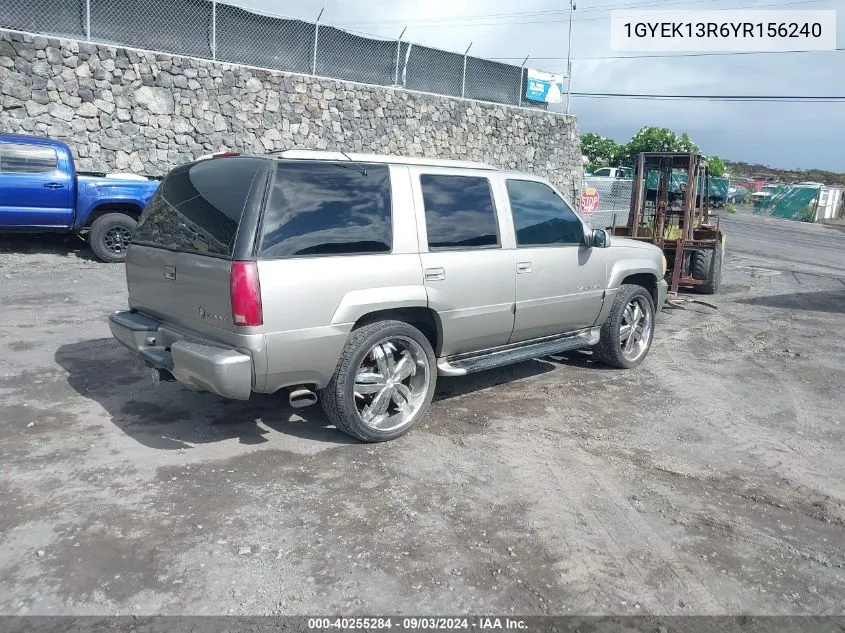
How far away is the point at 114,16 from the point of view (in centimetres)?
1396

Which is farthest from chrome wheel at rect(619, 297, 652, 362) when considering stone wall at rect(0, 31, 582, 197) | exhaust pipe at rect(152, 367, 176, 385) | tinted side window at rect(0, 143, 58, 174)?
stone wall at rect(0, 31, 582, 197)

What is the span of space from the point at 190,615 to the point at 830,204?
142 feet

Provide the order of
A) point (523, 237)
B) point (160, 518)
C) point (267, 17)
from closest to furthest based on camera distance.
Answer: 1. point (160, 518)
2. point (523, 237)
3. point (267, 17)

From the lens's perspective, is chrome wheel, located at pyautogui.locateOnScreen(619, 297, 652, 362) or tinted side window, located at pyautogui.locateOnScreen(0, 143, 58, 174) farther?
tinted side window, located at pyautogui.locateOnScreen(0, 143, 58, 174)

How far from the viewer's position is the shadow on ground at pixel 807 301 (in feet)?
35.7

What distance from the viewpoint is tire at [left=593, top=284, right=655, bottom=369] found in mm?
6633

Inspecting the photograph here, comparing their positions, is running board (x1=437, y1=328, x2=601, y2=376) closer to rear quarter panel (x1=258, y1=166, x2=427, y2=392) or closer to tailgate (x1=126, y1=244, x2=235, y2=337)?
rear quarter panel (x1=258, y1=166, x2=427, y2=392)

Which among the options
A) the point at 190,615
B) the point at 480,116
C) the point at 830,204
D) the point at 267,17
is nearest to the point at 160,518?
the point at 190,615

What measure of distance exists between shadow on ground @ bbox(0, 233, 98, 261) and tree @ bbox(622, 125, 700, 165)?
33961mm

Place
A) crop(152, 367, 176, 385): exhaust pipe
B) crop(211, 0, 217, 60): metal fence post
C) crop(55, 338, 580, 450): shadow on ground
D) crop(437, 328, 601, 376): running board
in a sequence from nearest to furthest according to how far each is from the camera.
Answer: crop(152, 367, 176, 385): exhaust pipe, crop(55, 338, 580, 450): shadow on ground, crop(437, 328, 601, 376): running board, crop(211, 0, 217, 60): metal fence post

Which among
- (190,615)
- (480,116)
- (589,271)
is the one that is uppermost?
(480,116)

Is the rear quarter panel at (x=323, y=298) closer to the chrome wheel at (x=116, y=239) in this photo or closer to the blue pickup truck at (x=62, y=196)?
the blue pickup truck at (x=62, y=196)

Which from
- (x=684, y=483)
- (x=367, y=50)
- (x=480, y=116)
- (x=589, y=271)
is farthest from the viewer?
(x=480, y=116)

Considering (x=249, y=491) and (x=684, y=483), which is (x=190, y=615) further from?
(x=684, y=483)
